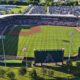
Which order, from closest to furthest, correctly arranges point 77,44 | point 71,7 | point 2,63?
point 2,63
point 77,44
point 71,7

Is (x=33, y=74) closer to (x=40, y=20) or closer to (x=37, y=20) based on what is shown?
(x=37, y=20)

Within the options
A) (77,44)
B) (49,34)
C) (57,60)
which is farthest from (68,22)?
(57,60)

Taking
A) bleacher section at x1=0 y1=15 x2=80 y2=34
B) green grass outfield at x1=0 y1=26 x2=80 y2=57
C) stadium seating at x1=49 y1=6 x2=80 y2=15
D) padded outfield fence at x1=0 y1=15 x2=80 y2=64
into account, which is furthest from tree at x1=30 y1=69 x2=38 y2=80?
stadium seating at x1=49 y1=6 x2=80 y2=15

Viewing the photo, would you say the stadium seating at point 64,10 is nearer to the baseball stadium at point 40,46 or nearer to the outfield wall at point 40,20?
the baseball stadium at point 40,46

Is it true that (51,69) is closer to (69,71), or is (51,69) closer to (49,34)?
(69,71)

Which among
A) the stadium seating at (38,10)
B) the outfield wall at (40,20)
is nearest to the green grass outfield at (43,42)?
the outfield wall at (40,20)

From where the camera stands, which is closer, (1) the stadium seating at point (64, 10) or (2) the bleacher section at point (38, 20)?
(2) the bleacher section at point (38, 20)

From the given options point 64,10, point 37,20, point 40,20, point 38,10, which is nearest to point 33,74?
point 37,20
